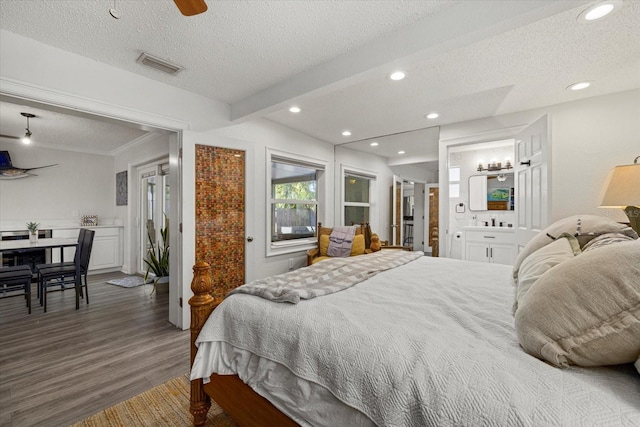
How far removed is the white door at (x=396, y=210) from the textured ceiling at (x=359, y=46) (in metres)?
1.35

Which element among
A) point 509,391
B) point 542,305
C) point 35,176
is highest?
point 35,176

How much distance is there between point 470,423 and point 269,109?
2.76 metres

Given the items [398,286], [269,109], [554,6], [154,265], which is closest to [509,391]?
[398,286]

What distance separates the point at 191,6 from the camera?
47.3 inches

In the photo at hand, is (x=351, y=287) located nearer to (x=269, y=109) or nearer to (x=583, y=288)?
(x=583, y=288)

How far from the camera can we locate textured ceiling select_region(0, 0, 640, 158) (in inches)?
65.7

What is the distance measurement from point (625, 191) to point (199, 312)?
3.07 m

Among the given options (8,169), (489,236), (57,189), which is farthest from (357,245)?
(8,169)

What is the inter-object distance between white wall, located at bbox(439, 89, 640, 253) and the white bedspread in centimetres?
227

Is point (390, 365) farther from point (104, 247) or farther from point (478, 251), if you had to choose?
point (104, 247)

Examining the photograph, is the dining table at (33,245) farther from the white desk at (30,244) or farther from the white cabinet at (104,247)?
the white cabinet at (104,247)

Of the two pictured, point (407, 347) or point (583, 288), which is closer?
point (583, 288)

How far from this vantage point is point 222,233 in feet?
10.3

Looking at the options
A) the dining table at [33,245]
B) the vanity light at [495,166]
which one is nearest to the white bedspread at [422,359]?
the dining table at [33,245]
